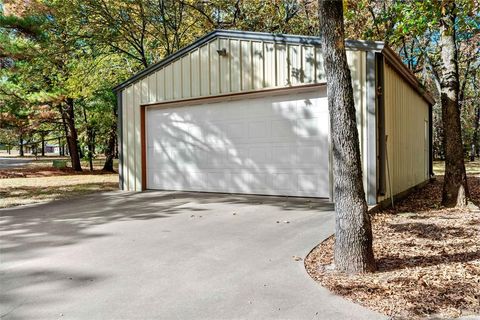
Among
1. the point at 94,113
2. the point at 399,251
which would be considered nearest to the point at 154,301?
the point at 399,251

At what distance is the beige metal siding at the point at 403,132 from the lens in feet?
22.2

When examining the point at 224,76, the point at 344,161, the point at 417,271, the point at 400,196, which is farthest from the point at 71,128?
the point at 417,271

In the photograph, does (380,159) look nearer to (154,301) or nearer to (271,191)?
(271,191)

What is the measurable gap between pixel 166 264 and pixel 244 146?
461 centimetres

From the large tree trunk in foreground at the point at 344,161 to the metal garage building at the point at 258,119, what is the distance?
3.12 metres

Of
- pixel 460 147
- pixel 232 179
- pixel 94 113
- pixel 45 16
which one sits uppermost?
pixel 45 16

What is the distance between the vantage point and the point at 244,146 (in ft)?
25.4

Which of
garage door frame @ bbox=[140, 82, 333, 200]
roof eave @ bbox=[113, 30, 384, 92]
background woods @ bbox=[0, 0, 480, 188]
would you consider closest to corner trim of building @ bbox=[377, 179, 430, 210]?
garage door frame @ bbox=[140, 82, 333, 200]

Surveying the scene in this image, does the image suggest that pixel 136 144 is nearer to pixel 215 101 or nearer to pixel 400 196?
pixel 215 101

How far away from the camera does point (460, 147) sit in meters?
6.62

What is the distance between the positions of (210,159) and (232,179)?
764mm

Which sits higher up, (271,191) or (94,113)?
(94,113)

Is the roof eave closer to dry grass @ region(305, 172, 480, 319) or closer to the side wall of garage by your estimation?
the side wall of garage

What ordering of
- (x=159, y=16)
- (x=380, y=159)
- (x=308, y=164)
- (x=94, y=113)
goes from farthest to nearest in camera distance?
1. (x=94, y=113)
2. (x=159, y=16)
3. (x=308, y=164)
4. (x=380, y=159)
